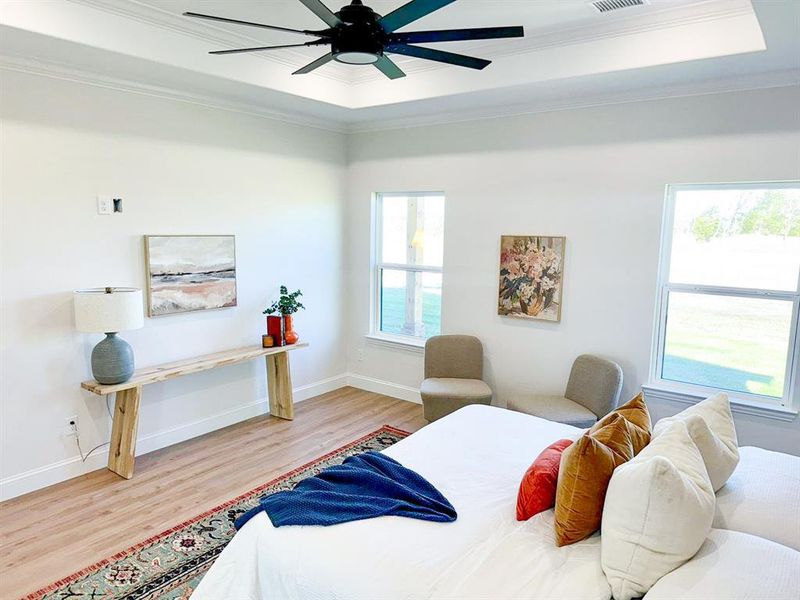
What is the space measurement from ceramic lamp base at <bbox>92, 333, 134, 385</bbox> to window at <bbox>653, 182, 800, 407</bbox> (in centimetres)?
374

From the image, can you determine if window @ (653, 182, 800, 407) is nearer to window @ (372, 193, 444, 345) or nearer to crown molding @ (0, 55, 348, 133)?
window @ (372, 193, 444, 345)

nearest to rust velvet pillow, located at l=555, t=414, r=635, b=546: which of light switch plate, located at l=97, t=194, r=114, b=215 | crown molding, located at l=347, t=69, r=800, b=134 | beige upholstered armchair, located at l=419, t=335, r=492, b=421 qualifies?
beige upholstered armchair, located at l=419, t=335, r=492, b=421

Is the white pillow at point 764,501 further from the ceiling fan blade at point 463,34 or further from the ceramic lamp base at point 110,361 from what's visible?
the ceramic lamp base at point 110,361

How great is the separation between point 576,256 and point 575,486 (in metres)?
2.58

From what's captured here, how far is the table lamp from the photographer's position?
3.24 metres

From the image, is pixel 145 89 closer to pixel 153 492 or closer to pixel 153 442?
pixel 153 442

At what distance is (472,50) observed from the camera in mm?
3725

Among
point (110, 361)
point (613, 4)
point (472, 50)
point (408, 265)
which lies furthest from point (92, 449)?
point (613, 4)

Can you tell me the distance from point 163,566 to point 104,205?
2.35 metres

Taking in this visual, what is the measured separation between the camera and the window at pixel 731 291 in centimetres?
337

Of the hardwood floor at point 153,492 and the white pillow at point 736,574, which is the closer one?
the white pillow at point 736,574

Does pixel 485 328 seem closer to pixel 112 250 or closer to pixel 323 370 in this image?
pixel 323 370

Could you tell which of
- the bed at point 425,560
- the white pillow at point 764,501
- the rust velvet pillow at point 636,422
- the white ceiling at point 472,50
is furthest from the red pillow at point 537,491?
the white ceiling at point 472,50

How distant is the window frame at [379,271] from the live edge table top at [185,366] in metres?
0.98
